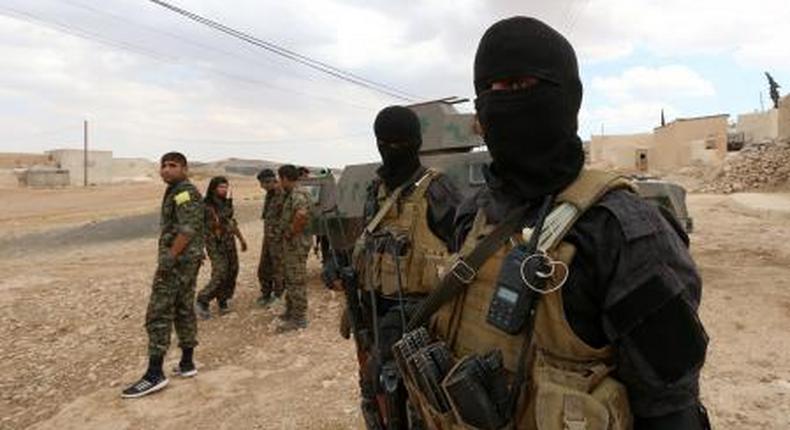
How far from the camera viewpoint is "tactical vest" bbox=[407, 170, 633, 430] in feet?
4.35

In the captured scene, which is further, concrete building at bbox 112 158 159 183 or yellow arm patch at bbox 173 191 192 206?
concrete building at bbox 112 158 159 183

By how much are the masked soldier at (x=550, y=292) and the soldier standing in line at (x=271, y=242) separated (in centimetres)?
580

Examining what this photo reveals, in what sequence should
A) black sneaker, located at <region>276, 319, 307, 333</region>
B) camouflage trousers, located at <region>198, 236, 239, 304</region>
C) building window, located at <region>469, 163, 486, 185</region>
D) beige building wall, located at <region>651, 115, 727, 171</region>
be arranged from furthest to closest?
1. beige building wall, located at <region>651, 115, 727, 171</region>
2. camouflage trousers, located at <region>198, 236, 239, 304</region>
3. building window, located at <region>469, 163, 486, 185</region>
4. black sneaker, located at <region>276, 319, 307, 333</region>

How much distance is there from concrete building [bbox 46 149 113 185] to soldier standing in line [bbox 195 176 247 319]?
143 feet

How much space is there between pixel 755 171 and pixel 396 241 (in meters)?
27.7

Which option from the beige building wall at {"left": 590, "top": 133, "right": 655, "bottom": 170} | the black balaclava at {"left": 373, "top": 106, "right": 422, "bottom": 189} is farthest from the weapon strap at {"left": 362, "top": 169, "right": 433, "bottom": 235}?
the beige building wall at {"left": 590, "top": 133, "right": 655, "bottom": 170}

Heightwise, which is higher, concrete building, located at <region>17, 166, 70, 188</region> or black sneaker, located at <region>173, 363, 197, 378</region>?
concrete building, located at <region>17, 166, 70, 188</region>

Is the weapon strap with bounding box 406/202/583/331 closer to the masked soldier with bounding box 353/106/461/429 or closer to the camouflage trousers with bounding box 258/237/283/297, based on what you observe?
the masked soldier with bounding box 353/106/461/429

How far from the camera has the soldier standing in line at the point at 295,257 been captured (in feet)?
22.5

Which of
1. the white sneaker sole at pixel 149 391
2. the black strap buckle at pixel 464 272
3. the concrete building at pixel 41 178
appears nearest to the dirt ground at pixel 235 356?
the white sneaker sole at pixel 149 391

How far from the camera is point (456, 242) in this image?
1975 mm

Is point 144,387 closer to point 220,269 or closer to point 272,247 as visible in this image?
point 220,269

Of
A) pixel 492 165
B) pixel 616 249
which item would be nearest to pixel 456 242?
pixel 492 165

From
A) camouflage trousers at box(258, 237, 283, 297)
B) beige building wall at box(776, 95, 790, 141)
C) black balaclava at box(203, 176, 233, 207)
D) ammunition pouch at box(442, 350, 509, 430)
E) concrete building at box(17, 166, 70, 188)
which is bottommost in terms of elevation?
camouflage trousers at box(258, 237, 283, 297)
